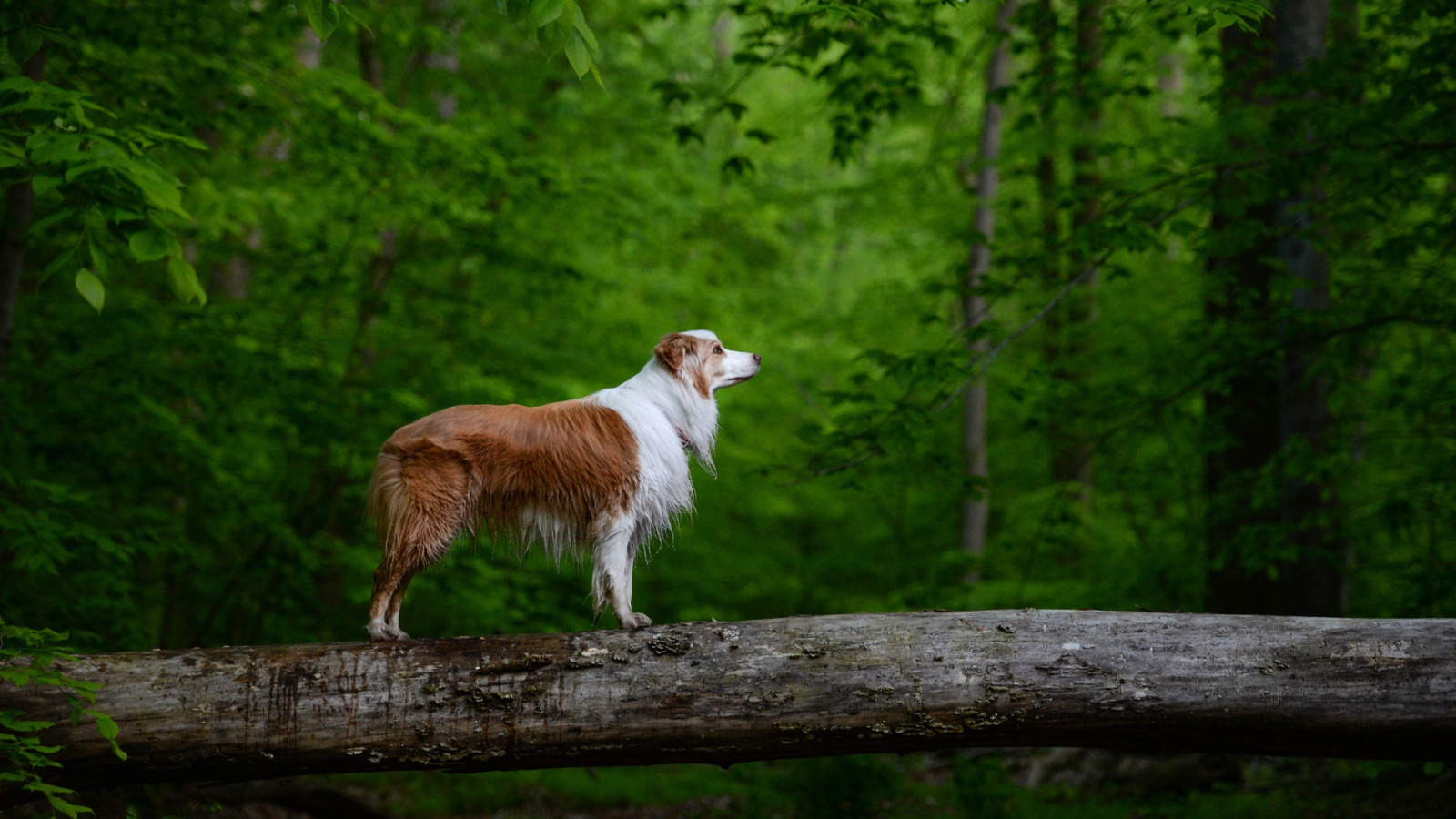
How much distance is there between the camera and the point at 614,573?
365 cm

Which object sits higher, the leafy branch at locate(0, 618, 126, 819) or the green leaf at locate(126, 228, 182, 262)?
the green leaf at locate(126, 228, 182, 262)

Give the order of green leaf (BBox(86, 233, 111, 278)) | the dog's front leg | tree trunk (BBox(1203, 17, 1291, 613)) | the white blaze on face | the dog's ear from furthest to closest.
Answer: tree trunk (BBox(1203, 17, 1291, 613)), the white blaze on face, the dog's ear, the dog's front leg, green leaf (BBox(86, 233, 111, 278))

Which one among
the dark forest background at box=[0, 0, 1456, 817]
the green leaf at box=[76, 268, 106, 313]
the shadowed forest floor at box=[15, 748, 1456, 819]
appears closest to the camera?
the green leaf at box=[76, 268, 106, 313]

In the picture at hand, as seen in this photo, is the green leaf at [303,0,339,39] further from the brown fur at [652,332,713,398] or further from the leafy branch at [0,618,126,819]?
the leafy branch at [0,618,126,819]

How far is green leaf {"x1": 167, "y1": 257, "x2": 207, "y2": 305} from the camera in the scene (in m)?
2.59

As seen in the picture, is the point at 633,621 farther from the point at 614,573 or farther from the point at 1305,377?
the point at 1305,377

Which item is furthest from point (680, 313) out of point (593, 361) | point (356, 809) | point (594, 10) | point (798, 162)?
point (798, 162)

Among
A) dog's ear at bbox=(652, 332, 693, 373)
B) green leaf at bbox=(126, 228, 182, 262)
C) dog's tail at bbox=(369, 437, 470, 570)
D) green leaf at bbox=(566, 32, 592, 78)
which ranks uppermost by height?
green leaf at bbox=(566, 32, 592, 78)

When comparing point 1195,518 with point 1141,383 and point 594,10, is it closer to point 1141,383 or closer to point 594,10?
point 1141,383

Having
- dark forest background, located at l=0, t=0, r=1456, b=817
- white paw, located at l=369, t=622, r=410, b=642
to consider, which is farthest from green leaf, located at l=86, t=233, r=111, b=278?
white paw, located at l=369, t=622, r=410, b=642

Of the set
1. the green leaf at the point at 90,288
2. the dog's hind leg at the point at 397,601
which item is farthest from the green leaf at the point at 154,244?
the dog's hind leg at the point at 397,601

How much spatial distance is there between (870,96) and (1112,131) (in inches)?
289

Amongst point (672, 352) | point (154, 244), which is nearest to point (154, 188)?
point (154, 244)

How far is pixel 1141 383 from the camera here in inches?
303
